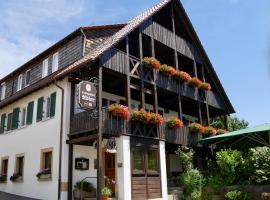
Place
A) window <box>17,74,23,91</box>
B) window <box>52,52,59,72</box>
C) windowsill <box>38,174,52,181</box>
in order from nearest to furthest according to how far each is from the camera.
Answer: windowsill <box>38,174,52,181</box>
window <box>52,52,59,72</box>
window <box>17,74,23,91</box>

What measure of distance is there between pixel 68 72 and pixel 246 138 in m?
8.45

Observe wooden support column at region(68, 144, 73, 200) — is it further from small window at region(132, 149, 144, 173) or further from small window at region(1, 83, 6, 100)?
small window at region(1, 83, 6, 100)

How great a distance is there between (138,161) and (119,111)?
2597mm

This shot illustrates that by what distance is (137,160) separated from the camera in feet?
51.2

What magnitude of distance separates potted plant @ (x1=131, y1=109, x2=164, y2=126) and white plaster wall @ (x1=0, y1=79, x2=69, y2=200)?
3.65 metres

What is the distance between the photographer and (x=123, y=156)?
1460cm

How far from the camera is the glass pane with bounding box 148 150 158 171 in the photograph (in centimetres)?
1639

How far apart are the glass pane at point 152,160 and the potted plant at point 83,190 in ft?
9.47

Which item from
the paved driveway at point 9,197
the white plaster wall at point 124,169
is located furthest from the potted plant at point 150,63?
the paved driveway at point 9,197

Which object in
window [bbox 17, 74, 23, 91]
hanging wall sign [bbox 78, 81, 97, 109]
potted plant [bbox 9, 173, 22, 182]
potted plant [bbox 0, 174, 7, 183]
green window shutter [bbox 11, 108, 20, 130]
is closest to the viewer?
hanging wall sign [bbox 78, 81, 97, 109]

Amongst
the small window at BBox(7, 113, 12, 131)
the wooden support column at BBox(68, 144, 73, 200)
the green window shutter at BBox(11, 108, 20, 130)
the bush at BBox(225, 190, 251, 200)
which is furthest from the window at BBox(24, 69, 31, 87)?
the bush at BBox(225, 190, 251, 200)

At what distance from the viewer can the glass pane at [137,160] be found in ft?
50.5

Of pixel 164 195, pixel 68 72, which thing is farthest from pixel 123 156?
pixel 68 72

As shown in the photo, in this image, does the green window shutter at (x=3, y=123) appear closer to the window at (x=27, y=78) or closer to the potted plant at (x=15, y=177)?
the window at (x=27, y=78)
